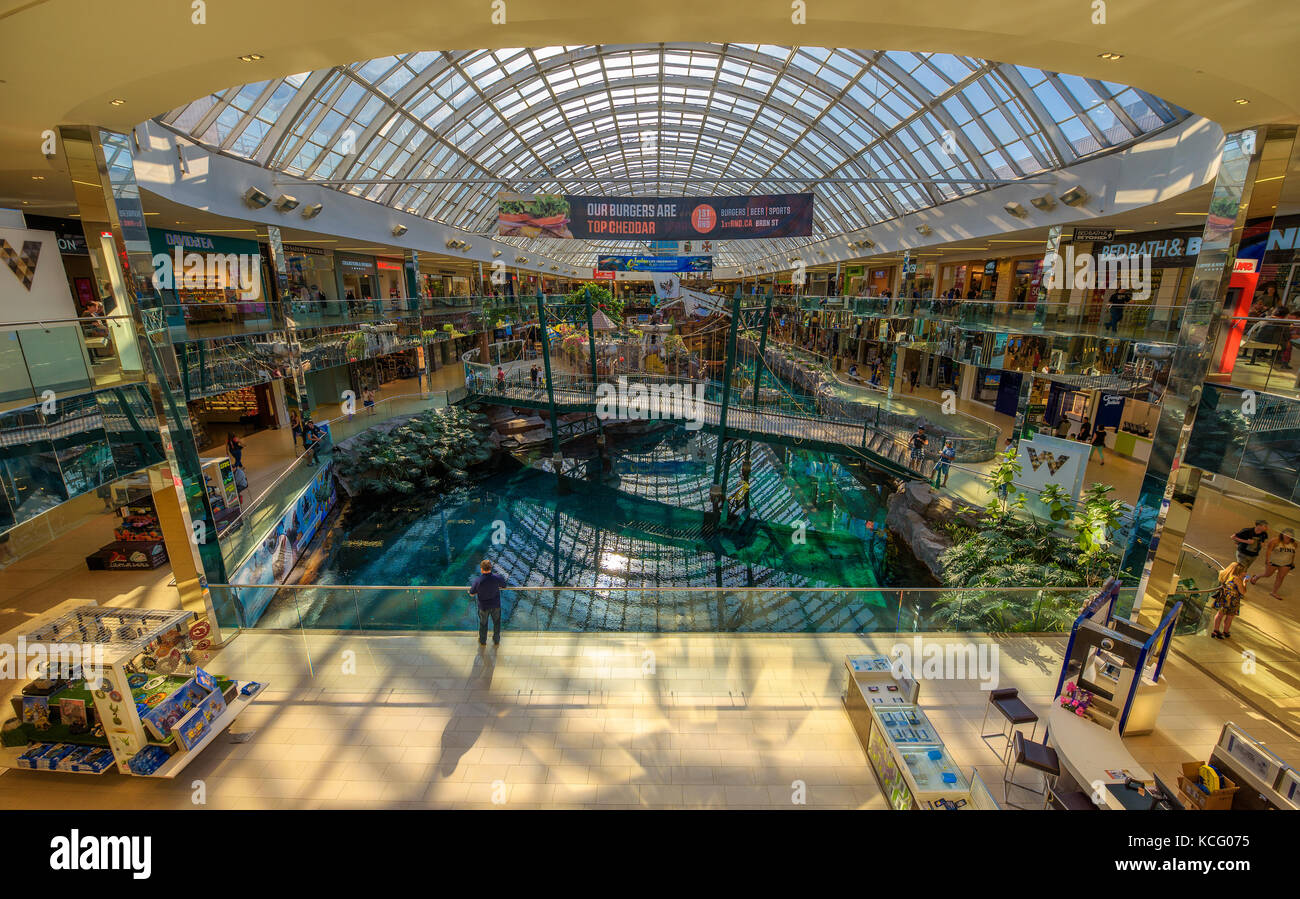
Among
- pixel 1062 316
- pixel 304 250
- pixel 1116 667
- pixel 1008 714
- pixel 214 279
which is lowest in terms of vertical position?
pixel 1008 714

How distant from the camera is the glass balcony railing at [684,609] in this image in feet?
25.0

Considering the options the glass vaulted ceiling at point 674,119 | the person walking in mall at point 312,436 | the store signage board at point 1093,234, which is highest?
the glass vaulted ceiling at point 674,119

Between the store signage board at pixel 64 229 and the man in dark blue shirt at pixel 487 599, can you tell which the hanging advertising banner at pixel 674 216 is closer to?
the store signage board at pixel 64 229

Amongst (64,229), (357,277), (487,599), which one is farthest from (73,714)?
(357,277)

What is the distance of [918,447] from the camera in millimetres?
14516

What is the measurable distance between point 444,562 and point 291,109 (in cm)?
1180

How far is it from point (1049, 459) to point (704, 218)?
32.4 feet

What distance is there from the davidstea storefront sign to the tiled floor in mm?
13919

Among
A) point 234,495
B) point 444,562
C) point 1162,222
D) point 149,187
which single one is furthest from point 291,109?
point 1162,222

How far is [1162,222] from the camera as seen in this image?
1427 centimetres

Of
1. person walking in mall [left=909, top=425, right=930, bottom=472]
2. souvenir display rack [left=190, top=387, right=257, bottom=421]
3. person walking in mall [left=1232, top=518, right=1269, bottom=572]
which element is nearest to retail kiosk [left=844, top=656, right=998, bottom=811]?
person walking in mall [left=1232, top=518, right=1269, bottom=572]

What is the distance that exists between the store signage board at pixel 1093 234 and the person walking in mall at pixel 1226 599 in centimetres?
1138

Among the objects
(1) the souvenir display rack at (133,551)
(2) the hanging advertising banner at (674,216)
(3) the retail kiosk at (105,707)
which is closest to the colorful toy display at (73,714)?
(3) the retail kiosk at (105,707)

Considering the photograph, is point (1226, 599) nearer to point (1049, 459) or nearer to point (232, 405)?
point (1049, 459)
